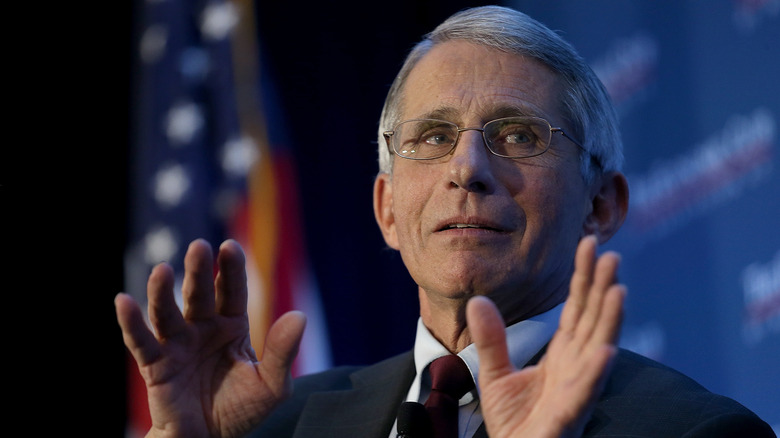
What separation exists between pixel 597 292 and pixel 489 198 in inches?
20.5

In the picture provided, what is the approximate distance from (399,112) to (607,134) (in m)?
0.49

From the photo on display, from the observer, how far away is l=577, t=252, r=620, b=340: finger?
1.10 meters

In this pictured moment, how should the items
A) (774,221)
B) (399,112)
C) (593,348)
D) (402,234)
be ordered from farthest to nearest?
1. (774,221)
2. (399,112)
3. (402,234)
4. (593,348)

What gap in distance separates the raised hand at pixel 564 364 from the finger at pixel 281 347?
365 mm

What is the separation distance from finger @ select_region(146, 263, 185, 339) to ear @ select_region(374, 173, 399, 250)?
688 millimetres

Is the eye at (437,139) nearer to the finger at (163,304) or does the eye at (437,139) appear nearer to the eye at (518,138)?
the eye at (518,138)

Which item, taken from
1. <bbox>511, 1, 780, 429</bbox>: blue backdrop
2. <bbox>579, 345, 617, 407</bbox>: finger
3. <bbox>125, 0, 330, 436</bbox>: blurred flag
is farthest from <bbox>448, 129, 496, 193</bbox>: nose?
<bbox>125, 0, 330, 436</bbox>: blurred flag

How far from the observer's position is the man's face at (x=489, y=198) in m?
1.60

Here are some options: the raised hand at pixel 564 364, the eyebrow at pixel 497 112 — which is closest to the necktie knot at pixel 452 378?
the raised hand at pixel 564 364

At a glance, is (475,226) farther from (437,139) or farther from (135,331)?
(135,331)

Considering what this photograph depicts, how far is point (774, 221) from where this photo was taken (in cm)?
244

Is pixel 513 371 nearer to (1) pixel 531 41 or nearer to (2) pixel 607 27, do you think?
(1) pixel 531 41

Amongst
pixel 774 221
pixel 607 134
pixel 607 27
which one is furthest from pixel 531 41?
pixel 607 27

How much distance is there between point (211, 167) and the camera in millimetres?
4020
